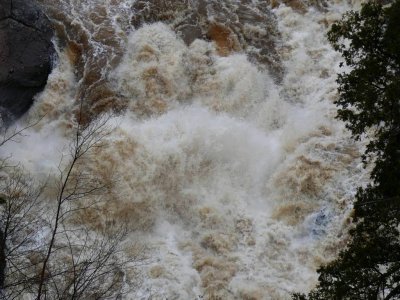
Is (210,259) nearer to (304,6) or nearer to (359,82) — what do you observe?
(359,82)

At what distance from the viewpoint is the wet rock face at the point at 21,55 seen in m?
12.1

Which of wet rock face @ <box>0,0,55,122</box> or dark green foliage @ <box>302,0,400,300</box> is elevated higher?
wet rock face @ <box>0,0,55,122</box>

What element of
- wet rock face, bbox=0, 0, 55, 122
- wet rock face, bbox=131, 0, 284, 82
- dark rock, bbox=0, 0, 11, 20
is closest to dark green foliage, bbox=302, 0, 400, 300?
wet rock face, bbox=131, 0, 284, 82

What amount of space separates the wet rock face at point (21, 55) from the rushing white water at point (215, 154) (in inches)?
13.3

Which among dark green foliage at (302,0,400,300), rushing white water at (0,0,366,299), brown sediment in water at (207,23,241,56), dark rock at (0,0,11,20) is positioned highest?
brown sediment in water at (207,23,241,56)

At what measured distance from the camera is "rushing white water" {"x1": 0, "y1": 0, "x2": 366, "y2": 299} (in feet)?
32.1

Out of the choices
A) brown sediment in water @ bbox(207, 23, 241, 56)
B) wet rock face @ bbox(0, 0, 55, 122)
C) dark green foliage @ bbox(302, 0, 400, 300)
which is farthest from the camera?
brown sediment in water @ bbox(207, 23, 241, 56)

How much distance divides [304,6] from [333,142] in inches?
207

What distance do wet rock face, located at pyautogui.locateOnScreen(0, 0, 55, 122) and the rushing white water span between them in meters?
0.34

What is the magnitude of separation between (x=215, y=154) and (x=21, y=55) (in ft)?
17.0

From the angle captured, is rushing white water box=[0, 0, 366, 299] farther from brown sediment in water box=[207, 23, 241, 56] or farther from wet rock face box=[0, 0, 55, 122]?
wet rock face box=[0, 0, 55, 122]

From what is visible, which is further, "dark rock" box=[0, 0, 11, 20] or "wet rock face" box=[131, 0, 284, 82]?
"wet rock face" box=[131, 0, 284, 82]

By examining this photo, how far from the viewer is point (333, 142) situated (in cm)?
1149

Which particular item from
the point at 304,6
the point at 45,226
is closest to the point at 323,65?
the point at 304,6
